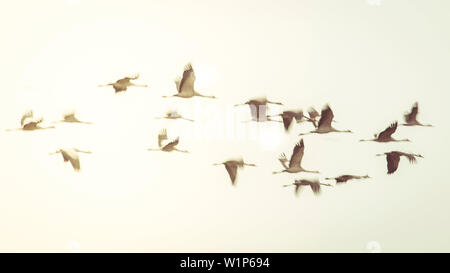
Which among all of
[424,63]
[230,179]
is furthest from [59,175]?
[424,63]

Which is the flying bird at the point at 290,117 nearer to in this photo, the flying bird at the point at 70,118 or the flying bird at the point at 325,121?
the flying bird at the point at 325,121

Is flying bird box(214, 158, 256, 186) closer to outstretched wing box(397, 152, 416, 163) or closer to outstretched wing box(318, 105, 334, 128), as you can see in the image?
outstretched wing box(318, 105, 334, 128)

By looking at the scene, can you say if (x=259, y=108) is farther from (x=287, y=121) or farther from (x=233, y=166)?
(x=233, y=166)

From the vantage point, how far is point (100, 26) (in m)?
5.07

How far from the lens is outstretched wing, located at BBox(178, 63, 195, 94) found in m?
5.01

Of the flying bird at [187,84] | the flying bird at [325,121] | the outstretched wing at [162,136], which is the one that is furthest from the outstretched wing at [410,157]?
the outstretched wing at [162,136]

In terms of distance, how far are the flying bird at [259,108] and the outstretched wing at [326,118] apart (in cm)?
29

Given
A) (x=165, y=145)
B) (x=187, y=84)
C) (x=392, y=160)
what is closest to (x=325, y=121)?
(x=392, y=160)

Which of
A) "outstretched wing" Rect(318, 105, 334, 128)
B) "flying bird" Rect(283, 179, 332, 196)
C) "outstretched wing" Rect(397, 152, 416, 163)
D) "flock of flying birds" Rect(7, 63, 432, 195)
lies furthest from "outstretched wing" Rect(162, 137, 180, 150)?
"outstretched wing" Rect(397, 152, 416, 163)

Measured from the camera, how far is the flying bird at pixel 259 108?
508 cm

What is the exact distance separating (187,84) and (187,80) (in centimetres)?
A: 3

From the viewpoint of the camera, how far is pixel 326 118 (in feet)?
16.7

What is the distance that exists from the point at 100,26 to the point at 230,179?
51.7 inches

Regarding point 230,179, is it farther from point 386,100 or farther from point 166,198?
point 386,100
